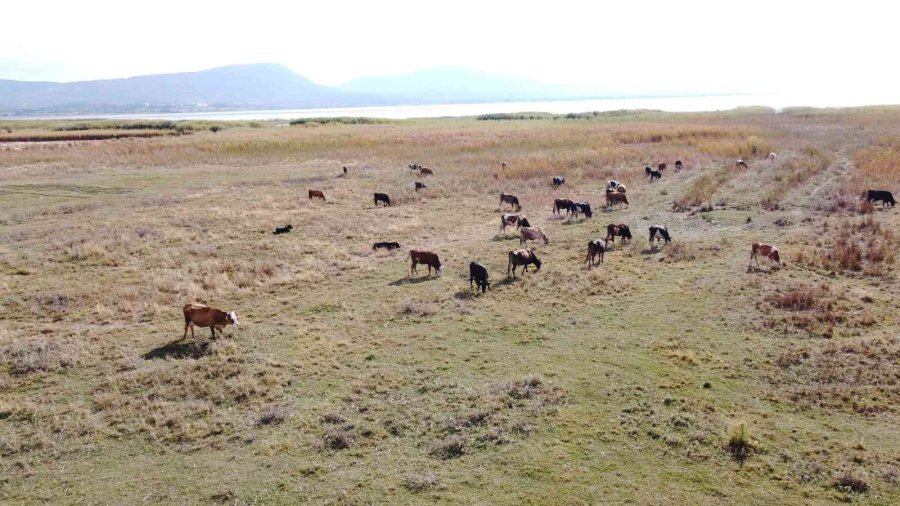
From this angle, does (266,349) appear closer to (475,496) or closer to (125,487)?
(125,487)

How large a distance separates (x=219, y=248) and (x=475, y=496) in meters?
20.0

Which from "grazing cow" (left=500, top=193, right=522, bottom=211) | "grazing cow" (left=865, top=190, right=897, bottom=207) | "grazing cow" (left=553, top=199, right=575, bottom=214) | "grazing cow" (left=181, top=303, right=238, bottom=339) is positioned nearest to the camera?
"grazing cow" (left=181, top=303, right=238, bottom=339)

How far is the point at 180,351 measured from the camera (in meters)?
15.1

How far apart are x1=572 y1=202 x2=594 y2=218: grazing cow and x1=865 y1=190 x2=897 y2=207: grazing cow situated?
1400cm

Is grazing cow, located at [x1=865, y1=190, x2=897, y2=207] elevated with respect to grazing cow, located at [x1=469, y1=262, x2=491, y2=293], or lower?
elevated

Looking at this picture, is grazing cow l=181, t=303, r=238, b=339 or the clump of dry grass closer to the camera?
the clump of dry grass

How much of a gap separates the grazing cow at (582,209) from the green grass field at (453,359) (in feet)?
1.53

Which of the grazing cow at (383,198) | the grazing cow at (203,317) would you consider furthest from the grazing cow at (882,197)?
the grazing cow at (203,317)

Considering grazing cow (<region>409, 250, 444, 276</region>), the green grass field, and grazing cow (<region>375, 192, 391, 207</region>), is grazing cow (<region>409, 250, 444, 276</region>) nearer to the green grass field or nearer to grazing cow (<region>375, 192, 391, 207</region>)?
the green grass field

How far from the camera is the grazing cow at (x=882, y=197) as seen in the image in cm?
2906

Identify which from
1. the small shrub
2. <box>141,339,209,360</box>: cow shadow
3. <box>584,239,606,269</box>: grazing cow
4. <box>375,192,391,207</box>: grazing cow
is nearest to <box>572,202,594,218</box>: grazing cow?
<box>584,239,606,269</box>: grazing cow

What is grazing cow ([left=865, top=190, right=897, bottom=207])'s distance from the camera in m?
29.1

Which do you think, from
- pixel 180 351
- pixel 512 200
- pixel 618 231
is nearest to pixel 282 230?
pixel 512 200

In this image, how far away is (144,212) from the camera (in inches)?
1313
